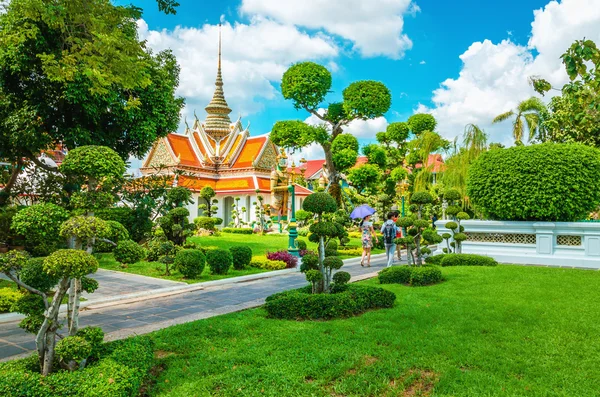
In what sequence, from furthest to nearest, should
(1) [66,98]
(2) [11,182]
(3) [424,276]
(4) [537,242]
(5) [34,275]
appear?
(4) [537,242], (2) [11,182], (1) [66,98], (3) [424,276], (5) [34,275]

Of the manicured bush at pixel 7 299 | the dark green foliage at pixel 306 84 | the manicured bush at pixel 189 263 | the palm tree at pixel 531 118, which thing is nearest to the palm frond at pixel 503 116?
the palm tree at pixel 531 118

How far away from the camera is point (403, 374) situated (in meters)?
4.32

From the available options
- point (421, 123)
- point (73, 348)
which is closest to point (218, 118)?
point (421, 123)

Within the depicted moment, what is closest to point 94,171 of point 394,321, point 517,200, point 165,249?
point 394,321

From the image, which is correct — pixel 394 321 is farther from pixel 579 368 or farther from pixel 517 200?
pixel 517 200

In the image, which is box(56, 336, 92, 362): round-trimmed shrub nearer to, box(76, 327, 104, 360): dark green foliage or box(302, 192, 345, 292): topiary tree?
box(76, 327, 104, 360): dark green foliage

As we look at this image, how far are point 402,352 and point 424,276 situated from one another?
4713mm

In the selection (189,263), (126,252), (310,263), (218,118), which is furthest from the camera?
(218,118)

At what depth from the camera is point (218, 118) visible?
36.2 metres

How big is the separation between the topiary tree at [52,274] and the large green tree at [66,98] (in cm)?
352

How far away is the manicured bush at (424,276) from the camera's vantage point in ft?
30.4

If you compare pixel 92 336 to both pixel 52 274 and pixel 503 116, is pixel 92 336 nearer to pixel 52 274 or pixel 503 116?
pixel 52 274

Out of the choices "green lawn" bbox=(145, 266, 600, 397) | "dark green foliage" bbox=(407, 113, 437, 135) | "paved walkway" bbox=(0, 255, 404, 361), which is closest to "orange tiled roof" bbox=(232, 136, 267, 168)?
"dark green foliage" bbox=(407, 113, 437, 135)

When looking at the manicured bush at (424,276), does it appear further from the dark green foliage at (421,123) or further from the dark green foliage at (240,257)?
the dark green foliage at (421,123)
